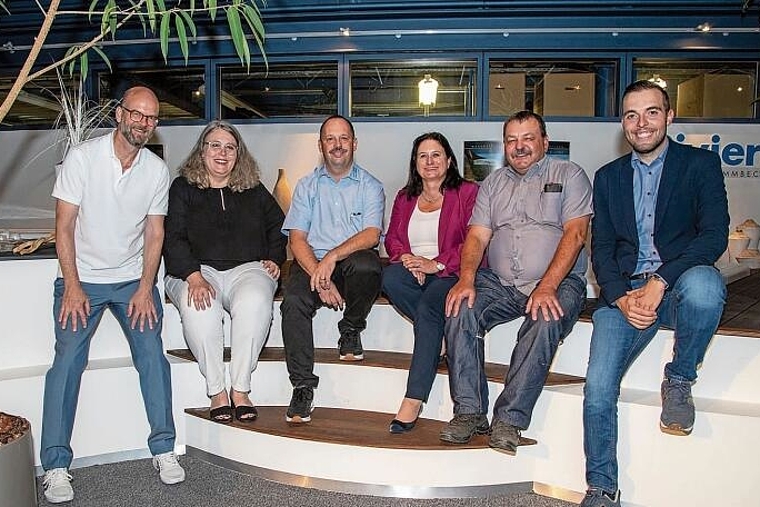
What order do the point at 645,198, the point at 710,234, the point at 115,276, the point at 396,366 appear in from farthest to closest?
the point at 396,366 < the point at 115,276 < the point at 645,198 < the point at 710,234

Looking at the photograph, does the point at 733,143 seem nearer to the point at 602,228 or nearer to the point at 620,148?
the point at 620,148

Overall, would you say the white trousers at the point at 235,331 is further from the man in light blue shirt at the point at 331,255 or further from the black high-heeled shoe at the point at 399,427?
the black high-heeled shoe at the point at 399,427

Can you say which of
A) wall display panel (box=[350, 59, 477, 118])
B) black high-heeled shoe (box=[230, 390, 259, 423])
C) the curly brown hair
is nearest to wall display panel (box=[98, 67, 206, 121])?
wall display panel (box=[350, 59, 477, 118])

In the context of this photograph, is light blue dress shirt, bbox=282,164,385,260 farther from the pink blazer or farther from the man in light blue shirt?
the pink blazer

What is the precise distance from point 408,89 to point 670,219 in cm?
400

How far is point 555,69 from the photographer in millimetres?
6125

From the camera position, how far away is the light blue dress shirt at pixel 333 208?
3400 millimetres

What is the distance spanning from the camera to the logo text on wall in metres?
6.04

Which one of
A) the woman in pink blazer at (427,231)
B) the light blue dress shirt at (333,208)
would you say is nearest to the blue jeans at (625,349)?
the woman in pink blazer at (427,231)

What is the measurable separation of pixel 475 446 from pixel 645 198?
1.20 metres

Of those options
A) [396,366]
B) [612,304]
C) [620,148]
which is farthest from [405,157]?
[612,304]

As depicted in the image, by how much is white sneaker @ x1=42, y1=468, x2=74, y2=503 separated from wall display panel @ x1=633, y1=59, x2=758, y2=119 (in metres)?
5.52

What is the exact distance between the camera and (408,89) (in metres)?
6.24

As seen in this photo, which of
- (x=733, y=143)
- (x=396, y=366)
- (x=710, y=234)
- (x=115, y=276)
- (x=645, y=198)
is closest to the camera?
(x=710, y=234)
